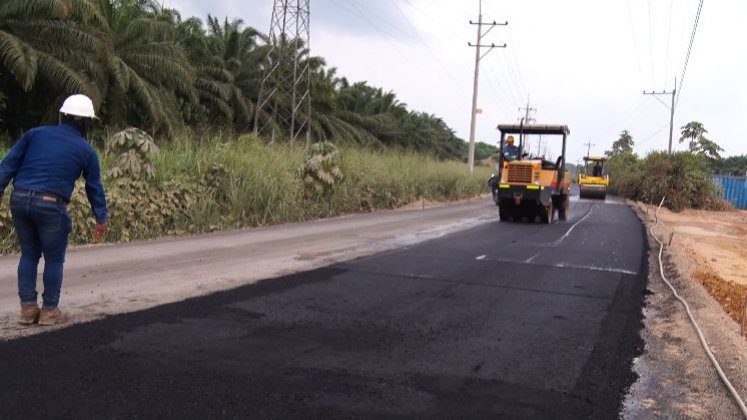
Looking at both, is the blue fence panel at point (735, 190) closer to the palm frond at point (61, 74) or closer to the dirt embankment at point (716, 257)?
the dirt embankment at point (716, 257)

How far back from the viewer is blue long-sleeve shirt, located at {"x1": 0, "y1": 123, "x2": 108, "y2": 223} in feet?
17.5

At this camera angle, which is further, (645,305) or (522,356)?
(645,305)

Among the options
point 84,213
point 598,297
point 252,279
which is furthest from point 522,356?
point 84,213

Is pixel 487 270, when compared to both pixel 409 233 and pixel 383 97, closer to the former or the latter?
pixel 409 233

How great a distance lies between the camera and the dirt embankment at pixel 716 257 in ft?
31.5

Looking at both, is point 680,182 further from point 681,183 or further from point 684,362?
point 684,362

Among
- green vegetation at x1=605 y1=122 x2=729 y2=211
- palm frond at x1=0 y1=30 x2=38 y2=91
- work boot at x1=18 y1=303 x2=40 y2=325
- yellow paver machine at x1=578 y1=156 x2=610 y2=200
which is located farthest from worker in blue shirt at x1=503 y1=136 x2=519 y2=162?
yellow paver machine at x1=578 y1=156 x2=610 y2=200

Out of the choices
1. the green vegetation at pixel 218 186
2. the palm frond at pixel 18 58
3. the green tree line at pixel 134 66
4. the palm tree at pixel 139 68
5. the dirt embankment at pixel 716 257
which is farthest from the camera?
the palm tree at pixel 139 68

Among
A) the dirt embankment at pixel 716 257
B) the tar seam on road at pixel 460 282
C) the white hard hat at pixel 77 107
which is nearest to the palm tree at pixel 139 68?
the tar seam on road at pixel 460 282

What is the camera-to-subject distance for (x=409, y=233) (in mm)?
15422

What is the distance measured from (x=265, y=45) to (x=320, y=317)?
105 ft

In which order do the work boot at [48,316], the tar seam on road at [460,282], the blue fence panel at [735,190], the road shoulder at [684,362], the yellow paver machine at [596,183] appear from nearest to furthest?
the road shoulder at [684,362]
the work boot at [48,316]
the tar seam on road at [460,282]
the yellow paver machine at [596,183]
the blue fence panel at [735,190]

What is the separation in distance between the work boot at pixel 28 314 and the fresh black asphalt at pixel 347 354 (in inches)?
14.0

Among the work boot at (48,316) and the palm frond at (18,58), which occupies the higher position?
the palm frond at (18,58)
